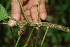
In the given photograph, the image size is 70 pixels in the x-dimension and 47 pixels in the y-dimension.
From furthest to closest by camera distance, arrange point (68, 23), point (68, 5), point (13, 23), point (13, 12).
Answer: point (68, 23) < point (68, 5) < point (13, 12) < point (13, 23)

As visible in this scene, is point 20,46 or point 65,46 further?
point 65,46

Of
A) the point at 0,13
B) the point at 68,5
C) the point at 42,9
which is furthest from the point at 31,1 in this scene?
the point at 68,5

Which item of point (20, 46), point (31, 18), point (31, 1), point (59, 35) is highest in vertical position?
point (31, 1)

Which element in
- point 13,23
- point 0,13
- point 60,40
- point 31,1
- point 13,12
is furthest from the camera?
point 60,40

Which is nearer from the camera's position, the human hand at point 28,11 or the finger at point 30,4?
the human hand at point 28,11

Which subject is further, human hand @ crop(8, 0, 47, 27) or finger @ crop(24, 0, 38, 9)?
finger @ crop(24, 0, 38, 9)

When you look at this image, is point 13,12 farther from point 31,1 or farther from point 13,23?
point 31,1

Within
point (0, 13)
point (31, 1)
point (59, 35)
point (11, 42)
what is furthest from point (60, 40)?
point (0, 13)

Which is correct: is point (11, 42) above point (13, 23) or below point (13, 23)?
below

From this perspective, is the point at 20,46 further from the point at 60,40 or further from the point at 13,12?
the point at 60,40
